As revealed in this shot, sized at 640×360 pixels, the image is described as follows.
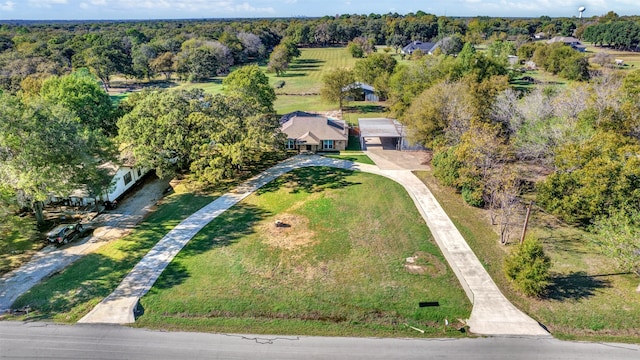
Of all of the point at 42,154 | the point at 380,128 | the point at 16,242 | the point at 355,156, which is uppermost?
Answer: the point at 42,154

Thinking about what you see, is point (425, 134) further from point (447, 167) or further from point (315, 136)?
point (315, 136)

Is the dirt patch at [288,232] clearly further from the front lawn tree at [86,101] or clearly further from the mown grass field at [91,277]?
the front lawn tree at [86,101]

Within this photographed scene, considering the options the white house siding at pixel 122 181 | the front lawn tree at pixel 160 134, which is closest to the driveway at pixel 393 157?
the front lawn tree at pixel 160 134

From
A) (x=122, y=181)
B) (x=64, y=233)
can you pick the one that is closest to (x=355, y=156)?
(x=122, y=181)

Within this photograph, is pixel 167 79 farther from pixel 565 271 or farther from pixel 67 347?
pixel 565 271

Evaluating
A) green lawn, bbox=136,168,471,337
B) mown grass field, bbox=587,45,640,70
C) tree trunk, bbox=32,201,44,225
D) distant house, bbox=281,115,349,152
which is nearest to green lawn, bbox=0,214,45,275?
tree trunk, bbox=32,201,44,225

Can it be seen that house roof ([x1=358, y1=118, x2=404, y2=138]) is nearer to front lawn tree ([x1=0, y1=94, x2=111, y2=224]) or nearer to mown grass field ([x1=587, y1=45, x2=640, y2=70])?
front lawn tree ([x1=0, y1=94, x2=111, y2=224])
